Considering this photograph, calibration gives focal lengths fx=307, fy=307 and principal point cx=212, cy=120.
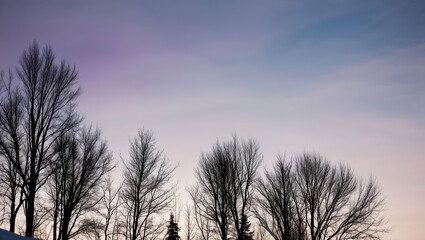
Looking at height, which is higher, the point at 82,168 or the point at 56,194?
the point at 82,168

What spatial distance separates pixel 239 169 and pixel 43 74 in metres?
17.5

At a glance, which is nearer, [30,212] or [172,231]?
[30,212]

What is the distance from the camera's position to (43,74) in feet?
64.3

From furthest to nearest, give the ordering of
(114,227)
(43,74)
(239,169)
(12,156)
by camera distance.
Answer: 1. (114,227)
2. (239,169)
3. (43,74)
4. (12,156)

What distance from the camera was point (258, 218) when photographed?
→ 2938cm

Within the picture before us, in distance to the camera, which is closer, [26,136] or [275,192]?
[26,136]

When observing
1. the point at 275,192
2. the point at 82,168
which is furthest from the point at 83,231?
the point at 275,192

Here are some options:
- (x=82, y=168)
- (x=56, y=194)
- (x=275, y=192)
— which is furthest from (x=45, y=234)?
(x=275, y=192)

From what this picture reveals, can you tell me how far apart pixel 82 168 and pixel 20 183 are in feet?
17.6

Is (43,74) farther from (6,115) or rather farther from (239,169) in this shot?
(239,169)

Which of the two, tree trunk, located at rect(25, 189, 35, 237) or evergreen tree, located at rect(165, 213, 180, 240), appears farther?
evergreen tree, located at rect(165, 213, 180, 240)

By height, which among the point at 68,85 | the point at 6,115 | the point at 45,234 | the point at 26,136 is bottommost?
the point at 45,234

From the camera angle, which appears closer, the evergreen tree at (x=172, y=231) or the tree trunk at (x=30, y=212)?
the tree trunk at (x=30, y=212)

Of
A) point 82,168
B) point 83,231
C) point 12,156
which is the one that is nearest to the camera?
point 12,156
